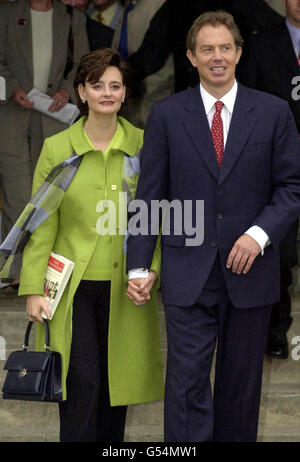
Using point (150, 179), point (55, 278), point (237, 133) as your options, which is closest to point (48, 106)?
point (55, 278)

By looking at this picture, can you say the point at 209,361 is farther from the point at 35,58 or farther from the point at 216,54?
the point at 35,58

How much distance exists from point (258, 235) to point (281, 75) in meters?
1.62

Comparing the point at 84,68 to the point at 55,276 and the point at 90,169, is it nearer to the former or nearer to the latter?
the point at 90,169

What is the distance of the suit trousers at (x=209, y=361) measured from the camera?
372 centimetres

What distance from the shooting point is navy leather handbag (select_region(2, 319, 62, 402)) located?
3812 mm

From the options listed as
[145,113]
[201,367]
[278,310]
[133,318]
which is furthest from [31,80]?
[201,367]

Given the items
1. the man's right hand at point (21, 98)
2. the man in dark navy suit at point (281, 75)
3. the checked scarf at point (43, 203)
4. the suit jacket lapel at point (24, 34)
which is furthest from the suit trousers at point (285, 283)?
the suit jacket lapel at point (24, 34)

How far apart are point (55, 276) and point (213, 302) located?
2.06 feet

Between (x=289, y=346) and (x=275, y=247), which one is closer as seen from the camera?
(x=275, y=247)

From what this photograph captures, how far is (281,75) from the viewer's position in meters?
5.04

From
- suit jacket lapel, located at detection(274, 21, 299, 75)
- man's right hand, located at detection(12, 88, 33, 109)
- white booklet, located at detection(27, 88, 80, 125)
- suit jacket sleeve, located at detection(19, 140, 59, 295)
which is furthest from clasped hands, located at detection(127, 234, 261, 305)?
man's right hand, located at detection(12, 88, 33, 109)

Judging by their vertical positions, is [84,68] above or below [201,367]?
above

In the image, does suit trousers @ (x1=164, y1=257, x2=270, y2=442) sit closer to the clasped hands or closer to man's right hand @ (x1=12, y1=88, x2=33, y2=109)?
the clasped hands

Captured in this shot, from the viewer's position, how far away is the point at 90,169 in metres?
3.92
